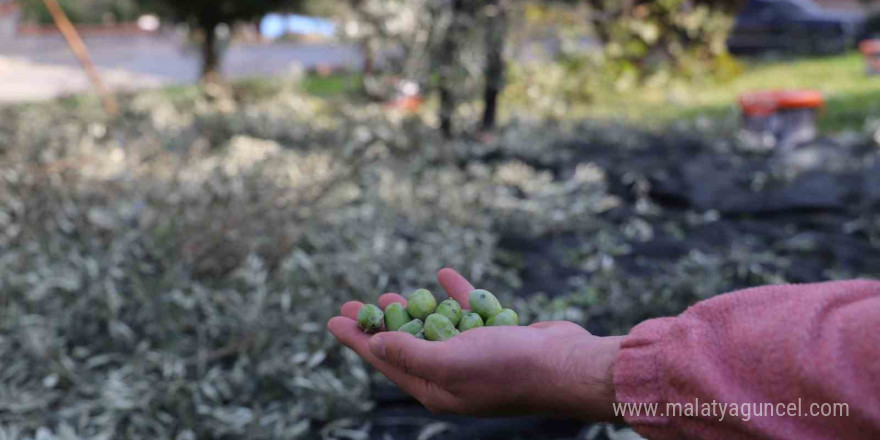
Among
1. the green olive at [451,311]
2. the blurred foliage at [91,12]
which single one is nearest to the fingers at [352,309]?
the green olive at [451,311]

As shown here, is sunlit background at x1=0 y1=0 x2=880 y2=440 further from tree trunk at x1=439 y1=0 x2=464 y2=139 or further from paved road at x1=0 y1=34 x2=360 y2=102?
paved road at x1=0 y1=34 x2=360 y2=102

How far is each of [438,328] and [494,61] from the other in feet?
14.7

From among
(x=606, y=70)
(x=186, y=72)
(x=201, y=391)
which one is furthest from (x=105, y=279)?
(x=186, y=72)

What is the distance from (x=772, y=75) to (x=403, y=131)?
784 cm

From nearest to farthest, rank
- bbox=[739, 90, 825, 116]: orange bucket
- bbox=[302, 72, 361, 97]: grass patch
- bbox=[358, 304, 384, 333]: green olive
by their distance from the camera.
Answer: bbox=[358, 304, 384, 333]: green olive → bbox=[739, 90, 825, 116]: orange bucket → bbox=[302, 72, 361, 97]: grass patch

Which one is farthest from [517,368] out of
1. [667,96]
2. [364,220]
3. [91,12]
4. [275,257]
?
[91,12]

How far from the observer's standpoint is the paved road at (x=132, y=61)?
496 inches

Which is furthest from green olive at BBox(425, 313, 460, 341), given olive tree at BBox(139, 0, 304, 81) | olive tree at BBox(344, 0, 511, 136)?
olive tree at BBox(139, 0, 304, 81)

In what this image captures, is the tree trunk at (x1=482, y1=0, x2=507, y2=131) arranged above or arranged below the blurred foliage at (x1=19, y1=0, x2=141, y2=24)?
below

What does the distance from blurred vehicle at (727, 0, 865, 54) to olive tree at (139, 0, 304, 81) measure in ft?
31.9

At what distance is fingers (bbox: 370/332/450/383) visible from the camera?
1470mm

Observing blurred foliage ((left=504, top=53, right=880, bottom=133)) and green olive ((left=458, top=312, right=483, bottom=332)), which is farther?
blurred foliage ((left=504, top=53, right=880, bottom=133))

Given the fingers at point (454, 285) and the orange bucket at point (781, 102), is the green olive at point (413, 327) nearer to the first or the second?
the fingers at point (454, 285)

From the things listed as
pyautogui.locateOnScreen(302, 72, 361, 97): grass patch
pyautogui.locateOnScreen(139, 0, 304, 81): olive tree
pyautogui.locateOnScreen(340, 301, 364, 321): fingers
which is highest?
pyautogui.locateOnScreen(139, 0, 304, 81): olive tree
